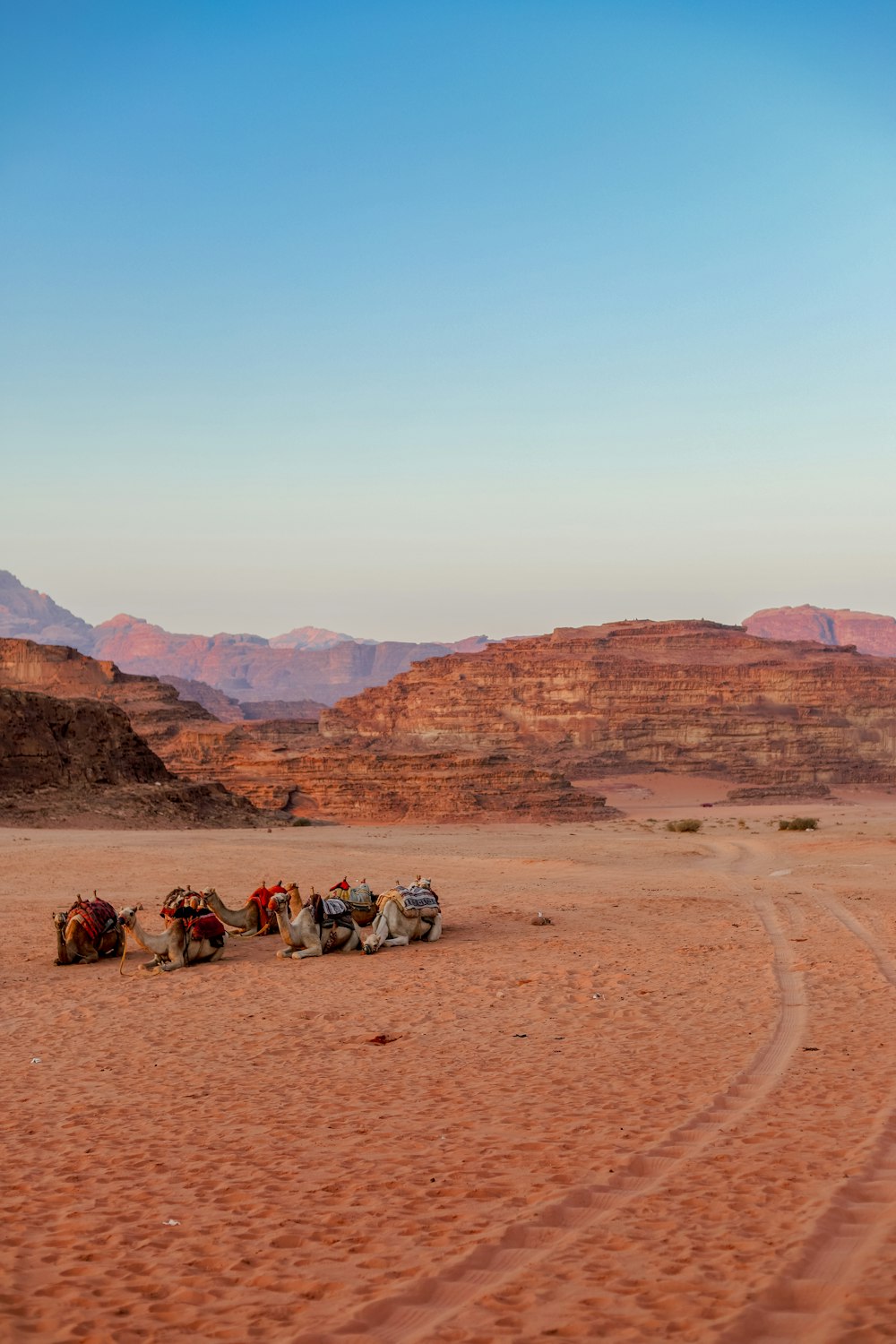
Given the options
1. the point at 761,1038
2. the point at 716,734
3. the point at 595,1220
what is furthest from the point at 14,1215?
the point at 716,734

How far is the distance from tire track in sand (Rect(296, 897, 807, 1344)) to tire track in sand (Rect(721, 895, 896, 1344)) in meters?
0.93

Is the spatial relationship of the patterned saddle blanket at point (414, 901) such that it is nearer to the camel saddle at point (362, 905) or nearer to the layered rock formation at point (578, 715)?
the camel saddle at point (362, 905)

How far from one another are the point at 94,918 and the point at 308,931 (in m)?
2.59

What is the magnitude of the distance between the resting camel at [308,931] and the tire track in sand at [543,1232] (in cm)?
689

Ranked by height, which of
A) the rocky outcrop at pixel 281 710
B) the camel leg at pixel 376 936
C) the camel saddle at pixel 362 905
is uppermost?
the rocky outcrop at pixel 281 710

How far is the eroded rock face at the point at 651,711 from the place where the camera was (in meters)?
92.2

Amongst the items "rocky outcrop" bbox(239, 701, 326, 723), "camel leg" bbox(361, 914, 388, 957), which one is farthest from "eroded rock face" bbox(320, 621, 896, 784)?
"camel leg" bbox(361, 914, 388, 957)

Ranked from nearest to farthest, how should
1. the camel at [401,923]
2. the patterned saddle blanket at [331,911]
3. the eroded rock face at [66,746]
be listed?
1. the patterned saddle blanket at [331,911]
2. the camel at [401,923]
3. the eroded rock face at [66,746]

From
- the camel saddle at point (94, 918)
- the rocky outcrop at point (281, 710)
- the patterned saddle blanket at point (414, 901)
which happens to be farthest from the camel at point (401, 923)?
the rocky outcrop at point (281, 710)

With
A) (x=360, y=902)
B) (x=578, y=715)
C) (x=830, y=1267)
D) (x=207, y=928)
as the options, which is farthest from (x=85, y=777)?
(x=578, y=715)

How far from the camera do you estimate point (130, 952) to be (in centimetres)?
1475

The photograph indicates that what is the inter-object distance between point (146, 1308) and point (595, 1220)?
83.7 inches

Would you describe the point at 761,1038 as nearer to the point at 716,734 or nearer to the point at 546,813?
the point at 546,813

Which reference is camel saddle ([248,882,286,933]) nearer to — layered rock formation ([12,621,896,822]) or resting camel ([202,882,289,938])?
resting camel ([202,882,289,938])
